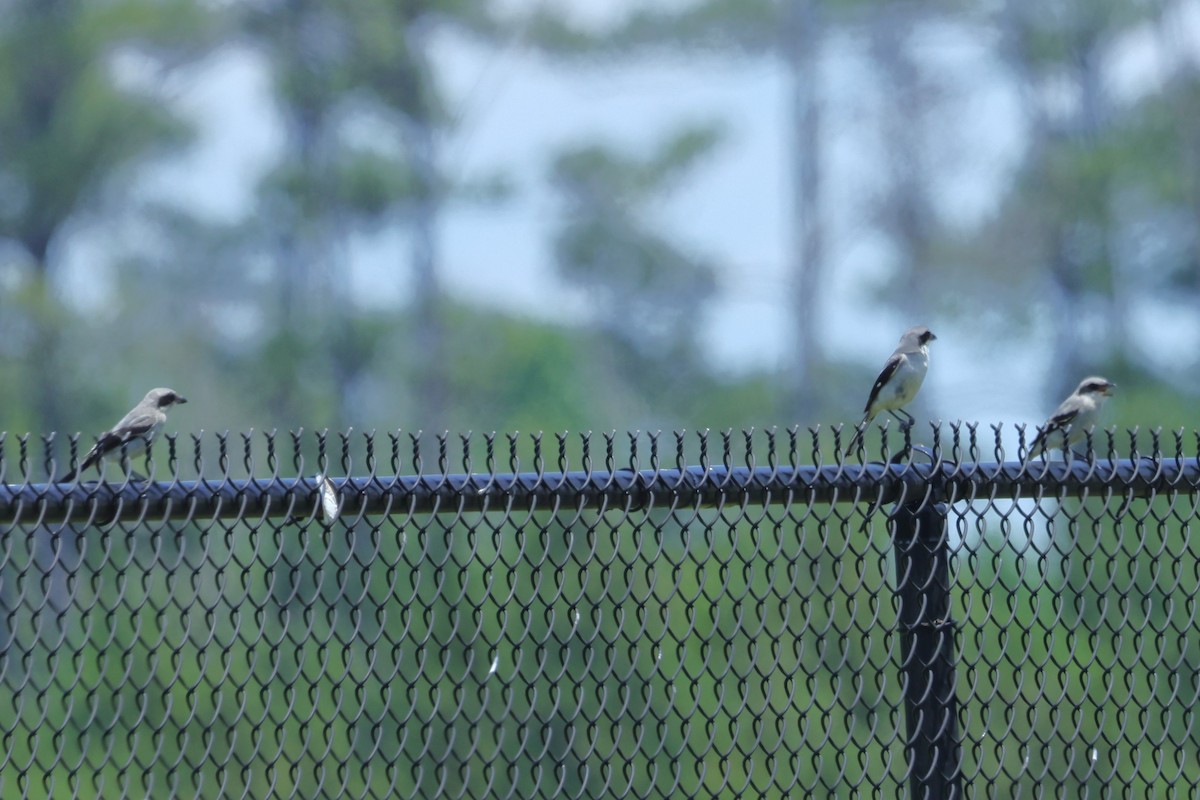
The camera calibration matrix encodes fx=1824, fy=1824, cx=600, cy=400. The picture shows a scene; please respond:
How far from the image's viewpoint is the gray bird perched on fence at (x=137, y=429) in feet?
13.7

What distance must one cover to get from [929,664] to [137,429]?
218 cm

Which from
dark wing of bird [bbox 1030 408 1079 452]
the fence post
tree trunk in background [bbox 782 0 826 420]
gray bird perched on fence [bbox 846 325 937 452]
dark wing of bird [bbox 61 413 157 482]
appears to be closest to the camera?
the fence post

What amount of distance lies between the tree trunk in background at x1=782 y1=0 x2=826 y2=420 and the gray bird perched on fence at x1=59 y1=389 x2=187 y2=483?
84.5 feet

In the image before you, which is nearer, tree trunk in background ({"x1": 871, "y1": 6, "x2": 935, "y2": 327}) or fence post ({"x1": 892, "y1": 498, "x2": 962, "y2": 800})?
fence post ({"x1": 892, "y1": 498, "x2": 962, "y2": 800})

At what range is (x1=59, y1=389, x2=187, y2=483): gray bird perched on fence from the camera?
4.18 metres

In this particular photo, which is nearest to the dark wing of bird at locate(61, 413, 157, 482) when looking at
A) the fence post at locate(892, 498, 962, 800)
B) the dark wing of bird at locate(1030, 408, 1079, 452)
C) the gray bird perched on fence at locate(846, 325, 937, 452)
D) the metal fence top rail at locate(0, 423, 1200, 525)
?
the metal fence top rail at locate(0, 423, 1200, 525)

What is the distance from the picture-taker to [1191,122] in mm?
30531

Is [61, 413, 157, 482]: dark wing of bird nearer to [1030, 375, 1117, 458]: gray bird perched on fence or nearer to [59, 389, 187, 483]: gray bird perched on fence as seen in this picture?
[59, 389, 187, 483]: gray bird perched on fence

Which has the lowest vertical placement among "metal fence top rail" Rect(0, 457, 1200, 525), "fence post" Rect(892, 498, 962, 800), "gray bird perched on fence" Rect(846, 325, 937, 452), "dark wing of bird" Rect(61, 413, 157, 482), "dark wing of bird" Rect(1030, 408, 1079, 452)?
"fence post" Rect(892, 498, 962, 800)

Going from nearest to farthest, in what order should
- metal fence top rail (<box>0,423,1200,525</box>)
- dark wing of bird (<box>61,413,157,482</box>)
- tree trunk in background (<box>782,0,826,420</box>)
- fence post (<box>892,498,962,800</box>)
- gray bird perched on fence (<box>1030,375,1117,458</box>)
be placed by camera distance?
metal fence top rail (<box>0,423,1200,525</box>)
fence post (<box>892,498,962,800</box>)
dark wing of bird (<box>61,413,157,482</box>)
gray bird perched on fence (<box>1030,375,1117,458</box>)
tree trunk in background (<box>782,0,826,420</box>)

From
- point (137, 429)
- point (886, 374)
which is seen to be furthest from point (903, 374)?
point (137, 429)

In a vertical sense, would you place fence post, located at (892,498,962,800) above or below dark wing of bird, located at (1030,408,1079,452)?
below

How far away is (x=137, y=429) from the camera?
4531 mm

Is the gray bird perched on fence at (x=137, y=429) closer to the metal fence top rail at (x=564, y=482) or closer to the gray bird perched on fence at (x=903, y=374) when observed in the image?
the metal fence top rail at (x=564, y=482)
